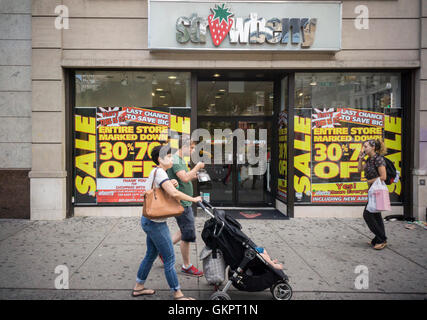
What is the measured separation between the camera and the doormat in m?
7.55

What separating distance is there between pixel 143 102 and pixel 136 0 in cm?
244

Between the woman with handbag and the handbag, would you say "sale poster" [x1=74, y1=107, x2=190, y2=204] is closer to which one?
the woman with handbag

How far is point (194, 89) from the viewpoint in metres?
7.54

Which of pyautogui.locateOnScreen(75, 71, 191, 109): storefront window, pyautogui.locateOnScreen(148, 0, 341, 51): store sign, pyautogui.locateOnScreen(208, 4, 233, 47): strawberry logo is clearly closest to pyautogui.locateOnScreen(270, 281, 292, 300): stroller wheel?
pyautogui.locateOnScreen(75, 71, 191, 109): storefront window

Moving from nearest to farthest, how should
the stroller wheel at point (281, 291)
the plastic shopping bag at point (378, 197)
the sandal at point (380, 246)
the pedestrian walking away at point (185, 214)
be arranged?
the stroller wheel at point (281, 291)
the pedestrian walking away at point (185, 214)
the plastic shopping bag at point (378, 197)
the sandal at point (380, 246)

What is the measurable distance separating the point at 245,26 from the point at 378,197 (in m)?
4.71

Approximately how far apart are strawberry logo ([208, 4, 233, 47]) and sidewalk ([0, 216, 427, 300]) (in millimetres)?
4414

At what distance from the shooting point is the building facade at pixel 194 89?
7.04m

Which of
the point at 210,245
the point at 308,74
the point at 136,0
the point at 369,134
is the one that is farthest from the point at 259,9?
the point at 210,245

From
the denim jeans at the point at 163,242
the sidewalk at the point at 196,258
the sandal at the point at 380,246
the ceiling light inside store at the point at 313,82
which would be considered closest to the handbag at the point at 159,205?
the denim jeans at the point at 163,242

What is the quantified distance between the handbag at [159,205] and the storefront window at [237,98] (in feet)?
18.0

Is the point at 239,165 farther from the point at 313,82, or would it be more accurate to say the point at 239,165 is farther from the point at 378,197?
the point at 378,197

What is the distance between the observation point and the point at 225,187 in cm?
859

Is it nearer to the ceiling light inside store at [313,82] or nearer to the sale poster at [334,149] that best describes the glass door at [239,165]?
the sale poster at [334,149]
